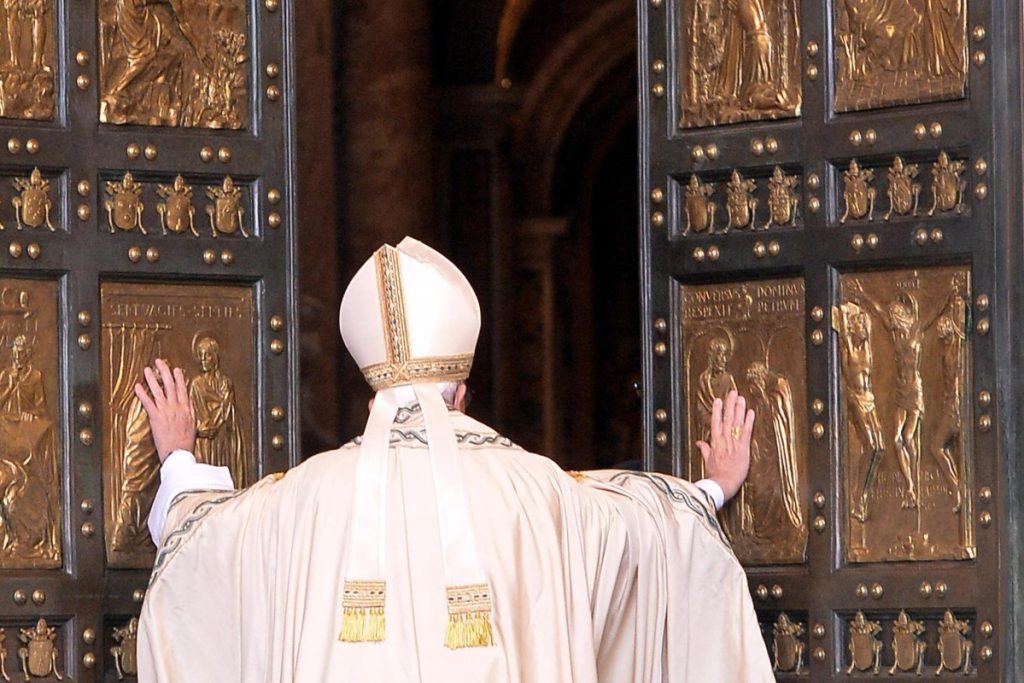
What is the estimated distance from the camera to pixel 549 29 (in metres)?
11.9

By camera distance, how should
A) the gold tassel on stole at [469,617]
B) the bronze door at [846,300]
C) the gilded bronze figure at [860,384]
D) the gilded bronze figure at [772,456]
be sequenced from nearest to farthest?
1. the gold tassel on stole at [469,617]
2. the bronze door at [846,300]
3. the gilded bronze figure at [860,384]
4. the gilded bronze figure at [772,456]

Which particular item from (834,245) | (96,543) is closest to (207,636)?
(96,543)

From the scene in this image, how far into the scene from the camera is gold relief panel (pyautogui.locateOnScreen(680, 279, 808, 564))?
526cm

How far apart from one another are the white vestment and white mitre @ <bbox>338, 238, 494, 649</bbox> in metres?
0.03

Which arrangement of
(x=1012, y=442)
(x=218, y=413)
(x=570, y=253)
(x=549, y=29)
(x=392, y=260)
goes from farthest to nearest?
1. (x=570, y=253)
2. (x=549, y=29)
3. (x=218, y=413)
4. (x=1012, y=442)
5. (x=392, y=260)

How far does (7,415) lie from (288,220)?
931mm

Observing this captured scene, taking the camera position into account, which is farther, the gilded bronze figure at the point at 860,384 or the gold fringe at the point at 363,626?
the gilded bronze figure at the point at 860,384

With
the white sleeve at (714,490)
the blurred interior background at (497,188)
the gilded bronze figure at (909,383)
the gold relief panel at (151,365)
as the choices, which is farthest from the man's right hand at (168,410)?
the blurred interior background at (497,188)

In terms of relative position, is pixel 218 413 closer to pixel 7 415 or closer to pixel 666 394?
pixel 7 415

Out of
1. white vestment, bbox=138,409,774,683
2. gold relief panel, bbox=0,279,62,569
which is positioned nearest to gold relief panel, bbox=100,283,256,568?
gold relief panel, bbox=0,279,62,569

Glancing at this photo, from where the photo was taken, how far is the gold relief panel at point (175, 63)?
211 inches

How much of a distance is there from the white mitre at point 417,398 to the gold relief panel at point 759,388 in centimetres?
97

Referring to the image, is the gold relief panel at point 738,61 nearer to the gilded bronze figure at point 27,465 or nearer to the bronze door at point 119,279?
the bronze door at point 119,279

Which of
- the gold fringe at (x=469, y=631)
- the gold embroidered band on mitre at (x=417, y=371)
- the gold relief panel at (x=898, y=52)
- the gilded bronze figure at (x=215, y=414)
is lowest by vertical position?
the gold fringe at (x=469, y=631)
